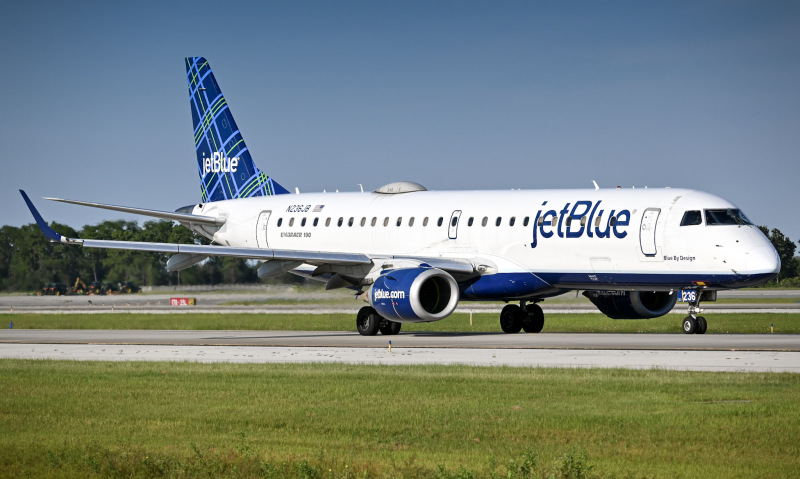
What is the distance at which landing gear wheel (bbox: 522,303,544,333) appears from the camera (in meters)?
35.0

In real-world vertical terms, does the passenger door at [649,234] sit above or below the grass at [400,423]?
above

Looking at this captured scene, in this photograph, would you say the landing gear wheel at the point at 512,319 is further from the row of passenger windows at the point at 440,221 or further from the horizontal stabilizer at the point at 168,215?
the horizontal stabilizer at the point at 168,215

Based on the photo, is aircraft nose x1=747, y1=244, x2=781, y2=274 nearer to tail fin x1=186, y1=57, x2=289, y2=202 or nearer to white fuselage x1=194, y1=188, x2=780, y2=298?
white fuselage x1=194, y1=188, x2=780, y2=298

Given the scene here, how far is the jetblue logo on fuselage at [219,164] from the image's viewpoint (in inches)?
1720

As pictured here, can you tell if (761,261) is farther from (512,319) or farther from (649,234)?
(512,319)

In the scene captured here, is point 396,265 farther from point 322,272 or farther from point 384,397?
point 384,397

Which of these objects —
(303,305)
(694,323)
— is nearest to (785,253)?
(303,305)

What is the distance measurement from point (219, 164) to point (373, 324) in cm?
1356

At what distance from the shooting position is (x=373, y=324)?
110ft

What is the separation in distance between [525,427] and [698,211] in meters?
17.6

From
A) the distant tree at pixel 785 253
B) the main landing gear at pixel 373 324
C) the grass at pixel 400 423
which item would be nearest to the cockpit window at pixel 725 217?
the main landing gear at pixel 373 324

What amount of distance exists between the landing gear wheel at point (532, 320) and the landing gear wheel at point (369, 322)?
4840mm

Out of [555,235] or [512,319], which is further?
[512,319]

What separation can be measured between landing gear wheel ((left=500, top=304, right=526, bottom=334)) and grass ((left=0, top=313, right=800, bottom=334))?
1740mm
